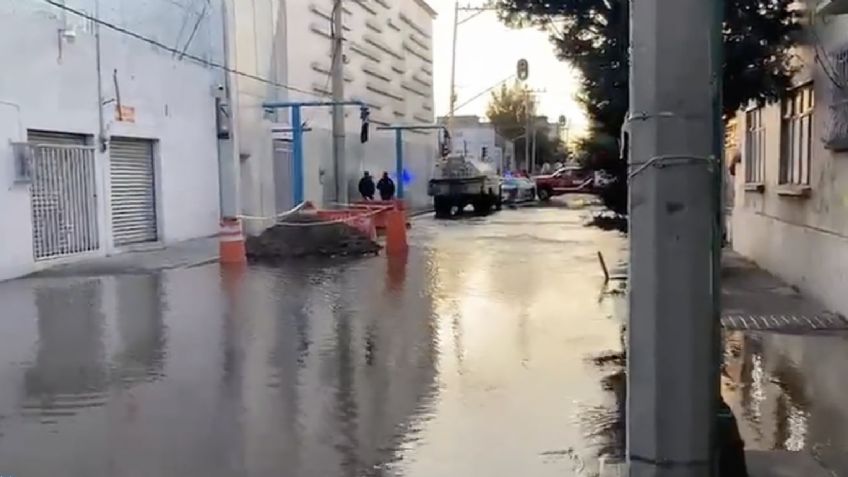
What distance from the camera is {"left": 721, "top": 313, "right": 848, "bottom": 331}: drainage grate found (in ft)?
34.2

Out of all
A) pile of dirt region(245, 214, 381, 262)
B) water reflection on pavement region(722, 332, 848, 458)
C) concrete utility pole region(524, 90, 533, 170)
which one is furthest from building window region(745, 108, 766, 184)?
concrete utility pole region(524, 90, 533, 170)

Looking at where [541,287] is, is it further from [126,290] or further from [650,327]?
[650,327]

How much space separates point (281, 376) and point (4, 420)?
2247mm

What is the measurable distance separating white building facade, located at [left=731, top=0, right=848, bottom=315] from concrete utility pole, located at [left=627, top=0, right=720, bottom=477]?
18.6 feet

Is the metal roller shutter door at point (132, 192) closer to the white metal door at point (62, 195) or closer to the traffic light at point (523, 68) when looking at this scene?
the white metal door at point (62, 195)

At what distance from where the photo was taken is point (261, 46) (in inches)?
1194

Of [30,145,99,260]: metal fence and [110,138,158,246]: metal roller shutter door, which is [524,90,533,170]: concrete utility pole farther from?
[30,145,99,260]: metal fence

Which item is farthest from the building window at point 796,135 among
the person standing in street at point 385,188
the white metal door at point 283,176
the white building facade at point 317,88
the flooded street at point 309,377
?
the person standing in street at point 385,188

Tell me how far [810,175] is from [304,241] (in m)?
10.7

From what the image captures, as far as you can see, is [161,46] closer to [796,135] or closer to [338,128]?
[338,128]

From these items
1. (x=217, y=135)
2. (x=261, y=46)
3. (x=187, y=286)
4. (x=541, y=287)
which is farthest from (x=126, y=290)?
(x=261, y=46)

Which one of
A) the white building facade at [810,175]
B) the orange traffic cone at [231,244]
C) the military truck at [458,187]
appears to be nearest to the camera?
the white building facade at [810,175]

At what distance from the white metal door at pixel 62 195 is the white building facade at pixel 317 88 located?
784cm

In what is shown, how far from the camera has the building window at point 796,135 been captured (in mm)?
12883
